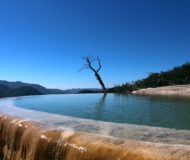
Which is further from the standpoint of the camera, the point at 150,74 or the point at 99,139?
the point at 150,74

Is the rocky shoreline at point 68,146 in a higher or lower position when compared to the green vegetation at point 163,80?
lower

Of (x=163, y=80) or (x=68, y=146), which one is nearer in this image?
(x=68, y=146)

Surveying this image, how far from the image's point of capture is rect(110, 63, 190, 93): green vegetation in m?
24.3

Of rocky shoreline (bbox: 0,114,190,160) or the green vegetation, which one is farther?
the green vegetation

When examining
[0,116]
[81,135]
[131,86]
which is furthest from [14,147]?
[131,86]

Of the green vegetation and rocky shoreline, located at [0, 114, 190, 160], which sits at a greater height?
the green vegetation

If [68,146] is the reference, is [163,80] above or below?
above

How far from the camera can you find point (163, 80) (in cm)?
2550

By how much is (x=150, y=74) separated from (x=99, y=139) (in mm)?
24831

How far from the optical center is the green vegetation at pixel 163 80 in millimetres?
24252

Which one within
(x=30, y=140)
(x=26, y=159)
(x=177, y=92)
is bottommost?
(x=26, y=159)

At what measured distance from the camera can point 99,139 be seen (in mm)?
3762

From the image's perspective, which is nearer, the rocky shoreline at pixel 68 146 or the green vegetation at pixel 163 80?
the rocky shoreline at pixel 68 146

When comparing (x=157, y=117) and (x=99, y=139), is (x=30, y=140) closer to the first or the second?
(x=99, y=139)
